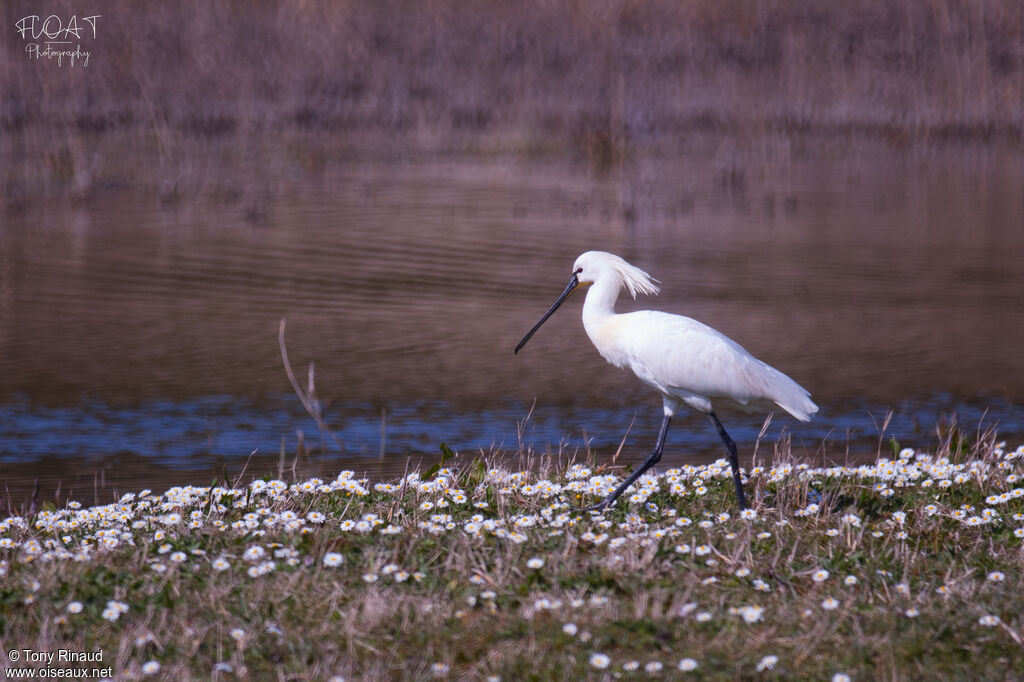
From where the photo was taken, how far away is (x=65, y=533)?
5801 millimetres

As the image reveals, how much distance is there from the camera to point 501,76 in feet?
79.9

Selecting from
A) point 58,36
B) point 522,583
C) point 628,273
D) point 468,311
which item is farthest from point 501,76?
point 522,583

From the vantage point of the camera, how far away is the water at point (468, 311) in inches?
342

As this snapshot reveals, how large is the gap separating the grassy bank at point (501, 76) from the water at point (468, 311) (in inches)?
93.8

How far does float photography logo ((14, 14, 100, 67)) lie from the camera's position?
22969mm

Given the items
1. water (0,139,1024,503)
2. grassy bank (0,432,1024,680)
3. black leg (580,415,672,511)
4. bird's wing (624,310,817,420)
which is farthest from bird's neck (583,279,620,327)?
water (0,139,1024,503)

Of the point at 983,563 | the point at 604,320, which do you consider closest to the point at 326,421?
the point at 604,320

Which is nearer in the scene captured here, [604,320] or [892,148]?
[604,320]

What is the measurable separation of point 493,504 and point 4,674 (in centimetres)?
238

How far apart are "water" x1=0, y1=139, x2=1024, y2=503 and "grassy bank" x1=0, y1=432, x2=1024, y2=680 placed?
1488 mm

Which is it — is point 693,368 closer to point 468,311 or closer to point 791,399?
point 791,399

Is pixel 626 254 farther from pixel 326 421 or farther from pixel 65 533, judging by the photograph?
pixel 65 533

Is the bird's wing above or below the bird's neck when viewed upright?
below

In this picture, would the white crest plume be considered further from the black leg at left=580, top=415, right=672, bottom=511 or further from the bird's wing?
the black leg at left=580, top=415, right=672, bottom=511
